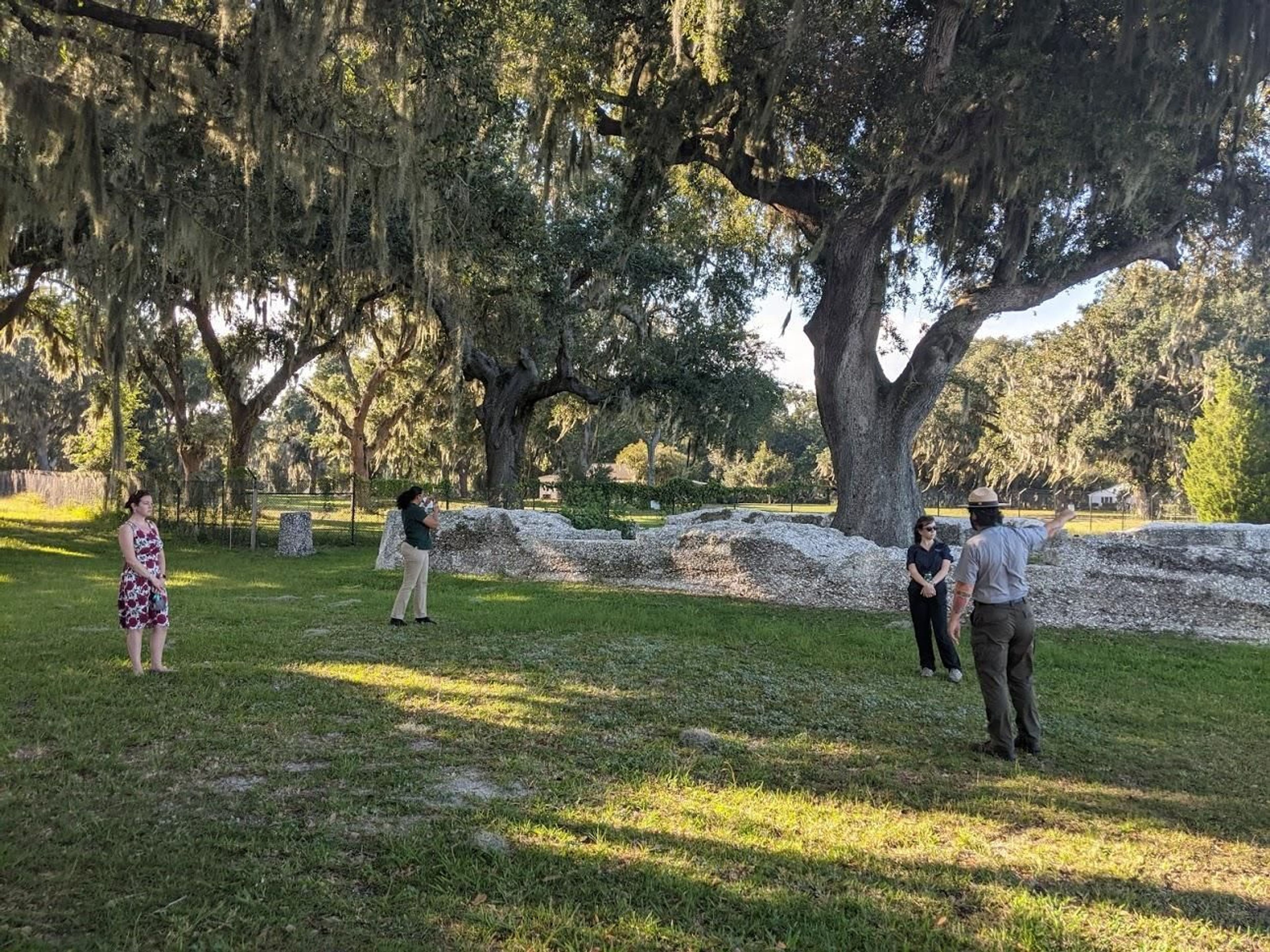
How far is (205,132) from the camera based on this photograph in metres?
12.0

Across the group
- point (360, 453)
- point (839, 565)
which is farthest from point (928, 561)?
point (360, 453)

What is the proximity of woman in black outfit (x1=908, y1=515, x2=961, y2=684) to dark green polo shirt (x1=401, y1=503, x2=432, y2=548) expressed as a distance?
16.1 ft

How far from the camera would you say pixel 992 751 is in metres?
4.81

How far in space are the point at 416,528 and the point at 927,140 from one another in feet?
30.0

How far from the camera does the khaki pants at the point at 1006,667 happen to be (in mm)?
4770

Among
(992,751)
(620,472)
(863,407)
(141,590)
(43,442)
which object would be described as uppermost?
(43,442)

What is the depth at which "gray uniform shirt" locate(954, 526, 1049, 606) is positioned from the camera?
189 inches

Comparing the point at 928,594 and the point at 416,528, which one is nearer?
the point at 928,594

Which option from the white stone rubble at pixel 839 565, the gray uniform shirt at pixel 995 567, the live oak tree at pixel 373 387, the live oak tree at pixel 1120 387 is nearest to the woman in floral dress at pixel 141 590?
the gray uniform shirt at pixel 995 567

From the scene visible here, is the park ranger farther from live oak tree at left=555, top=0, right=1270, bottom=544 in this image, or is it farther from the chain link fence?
live oak tree at left=555, top=0, right=1270, bottom=544


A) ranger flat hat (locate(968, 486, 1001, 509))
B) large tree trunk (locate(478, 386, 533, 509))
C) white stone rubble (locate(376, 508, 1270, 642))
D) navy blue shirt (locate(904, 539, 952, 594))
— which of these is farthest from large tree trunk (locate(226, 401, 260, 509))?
ranger flat hat (locate(968, 486, 1001, 509))

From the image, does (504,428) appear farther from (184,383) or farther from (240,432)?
(184,383)

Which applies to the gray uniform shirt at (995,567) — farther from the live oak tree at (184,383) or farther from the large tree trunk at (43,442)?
the large tree trunk at (43,442)

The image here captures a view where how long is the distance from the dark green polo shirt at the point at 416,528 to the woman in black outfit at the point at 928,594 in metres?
4.90
